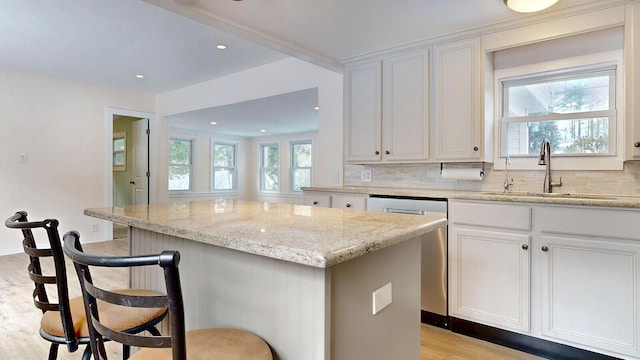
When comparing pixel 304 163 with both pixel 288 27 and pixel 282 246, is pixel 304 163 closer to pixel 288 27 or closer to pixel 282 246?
pixel 288 27

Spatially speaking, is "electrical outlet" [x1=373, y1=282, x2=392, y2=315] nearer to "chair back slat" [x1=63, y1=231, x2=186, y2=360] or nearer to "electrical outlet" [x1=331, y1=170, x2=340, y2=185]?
"chair back slat" [x1=63, y1=231, x2=186, y2=360]

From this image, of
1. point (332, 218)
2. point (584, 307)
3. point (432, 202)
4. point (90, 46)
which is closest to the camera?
point (332, 218)

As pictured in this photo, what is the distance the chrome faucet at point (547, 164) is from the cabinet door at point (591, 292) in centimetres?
61

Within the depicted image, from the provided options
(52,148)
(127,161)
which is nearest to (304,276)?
(52,148)

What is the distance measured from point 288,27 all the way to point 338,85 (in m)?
1.12

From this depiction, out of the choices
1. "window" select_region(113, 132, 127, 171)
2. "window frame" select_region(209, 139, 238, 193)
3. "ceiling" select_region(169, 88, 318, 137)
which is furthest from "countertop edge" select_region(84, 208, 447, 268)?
"window frame" select_region(209, 139, 238, 193)

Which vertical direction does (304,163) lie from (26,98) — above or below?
below

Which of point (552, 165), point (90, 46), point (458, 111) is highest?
point (90, 46)

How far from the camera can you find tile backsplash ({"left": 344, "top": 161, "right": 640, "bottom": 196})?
2.32 metres

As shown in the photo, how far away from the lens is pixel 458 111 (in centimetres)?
271

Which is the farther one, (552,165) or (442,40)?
(442,40)

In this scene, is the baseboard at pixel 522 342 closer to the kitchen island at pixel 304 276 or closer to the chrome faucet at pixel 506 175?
the chrome faucet at pixel 506 175

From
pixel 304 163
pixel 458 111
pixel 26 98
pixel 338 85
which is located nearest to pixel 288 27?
pixel 338 85

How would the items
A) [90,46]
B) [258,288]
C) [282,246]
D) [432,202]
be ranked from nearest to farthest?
[282,246], [258,288], [432,202], [90,46]
